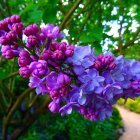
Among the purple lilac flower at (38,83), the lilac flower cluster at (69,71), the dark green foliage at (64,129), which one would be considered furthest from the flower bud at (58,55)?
the dark green foliage at (64,129)

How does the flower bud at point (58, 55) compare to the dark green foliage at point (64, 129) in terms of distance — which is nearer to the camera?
the flower bud at point (58, 55)

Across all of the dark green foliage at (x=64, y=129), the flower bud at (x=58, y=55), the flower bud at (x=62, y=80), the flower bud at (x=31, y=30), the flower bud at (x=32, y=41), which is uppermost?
the flower bud at (x=31, y=30)

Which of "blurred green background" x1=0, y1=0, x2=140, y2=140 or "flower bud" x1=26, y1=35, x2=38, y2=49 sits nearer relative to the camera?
"flower bud" x1=26, y1=35, x2=38, y2=49

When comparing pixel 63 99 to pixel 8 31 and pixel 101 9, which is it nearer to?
pixel 8 31

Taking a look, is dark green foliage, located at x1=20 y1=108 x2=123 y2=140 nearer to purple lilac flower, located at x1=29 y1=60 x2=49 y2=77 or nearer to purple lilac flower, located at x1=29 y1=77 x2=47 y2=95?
purple lilac flower, located at x1=29 y1=77 x2=47 y2=95

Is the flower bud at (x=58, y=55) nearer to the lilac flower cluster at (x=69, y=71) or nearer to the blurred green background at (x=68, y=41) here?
the lilac flower cluster at (x=69, y=71)

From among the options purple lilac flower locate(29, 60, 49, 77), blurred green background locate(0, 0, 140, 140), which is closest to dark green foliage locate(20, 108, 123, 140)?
blurred green background locate(0, 0, 140, 140)

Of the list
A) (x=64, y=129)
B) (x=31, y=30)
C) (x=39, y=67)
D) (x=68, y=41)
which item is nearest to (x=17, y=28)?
(x=31, y=30)

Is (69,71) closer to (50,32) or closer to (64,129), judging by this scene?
A: (50,32)
